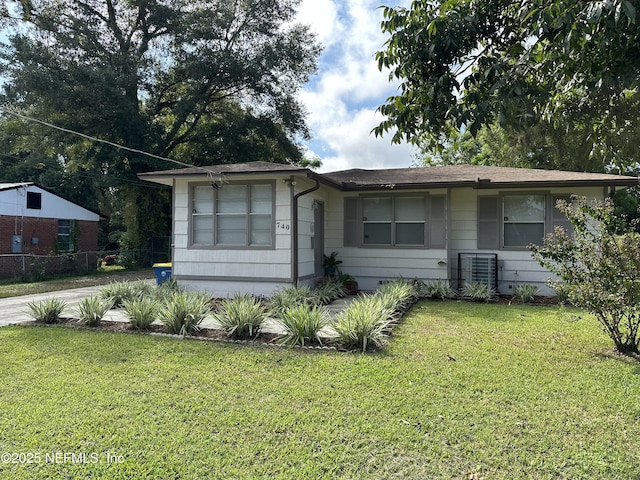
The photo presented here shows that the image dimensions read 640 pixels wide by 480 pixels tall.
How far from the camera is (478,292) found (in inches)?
337

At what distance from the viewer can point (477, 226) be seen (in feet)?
32.5

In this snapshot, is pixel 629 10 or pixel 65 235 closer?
pixel 629 10

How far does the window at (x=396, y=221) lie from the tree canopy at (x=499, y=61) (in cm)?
588

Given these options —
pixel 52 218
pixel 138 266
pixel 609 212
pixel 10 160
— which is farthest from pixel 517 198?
pixel 10 160

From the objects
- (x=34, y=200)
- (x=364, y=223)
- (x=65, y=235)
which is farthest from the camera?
(x=65, y=235)

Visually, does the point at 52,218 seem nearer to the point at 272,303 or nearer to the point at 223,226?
the point at 223,226

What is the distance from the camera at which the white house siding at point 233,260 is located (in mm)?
8469

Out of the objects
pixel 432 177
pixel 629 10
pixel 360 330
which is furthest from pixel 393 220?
pixel 629 10

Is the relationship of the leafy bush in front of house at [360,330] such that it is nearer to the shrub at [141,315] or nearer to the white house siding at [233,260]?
the shrub at [141,315]

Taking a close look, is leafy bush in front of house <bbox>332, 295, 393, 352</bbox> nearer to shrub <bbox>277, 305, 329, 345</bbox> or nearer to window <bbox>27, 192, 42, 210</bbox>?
shrub <bbox>277, 305, 329, 345</bbox>

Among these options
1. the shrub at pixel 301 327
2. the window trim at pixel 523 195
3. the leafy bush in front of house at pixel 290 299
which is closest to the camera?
the shrub at pixel 301 327

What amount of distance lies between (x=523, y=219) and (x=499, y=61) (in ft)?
24.8

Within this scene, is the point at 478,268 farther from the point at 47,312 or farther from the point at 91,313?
the point at 47,312

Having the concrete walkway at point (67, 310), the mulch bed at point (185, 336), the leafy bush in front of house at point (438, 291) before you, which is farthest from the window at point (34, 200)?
the leafy bush in front of house at point (438, 291)
